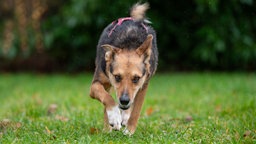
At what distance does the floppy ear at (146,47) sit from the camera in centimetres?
620

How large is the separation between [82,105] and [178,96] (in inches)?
93.1

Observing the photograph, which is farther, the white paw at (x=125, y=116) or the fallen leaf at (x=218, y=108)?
the fallen leaf at (x=218, y=108)

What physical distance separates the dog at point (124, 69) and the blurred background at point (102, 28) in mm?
7039

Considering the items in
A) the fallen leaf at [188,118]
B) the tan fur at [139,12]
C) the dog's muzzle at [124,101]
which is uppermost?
the tan fur at [139,12]

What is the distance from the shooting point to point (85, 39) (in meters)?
15.5

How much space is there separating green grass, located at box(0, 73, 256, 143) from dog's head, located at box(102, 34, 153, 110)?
508 millimetres

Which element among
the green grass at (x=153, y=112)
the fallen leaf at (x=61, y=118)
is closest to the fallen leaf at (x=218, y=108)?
the green grass at (x=153, y=112)

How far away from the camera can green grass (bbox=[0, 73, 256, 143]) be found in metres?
6.16

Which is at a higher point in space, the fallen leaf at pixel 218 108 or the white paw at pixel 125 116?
the white paw at pixel 125 116

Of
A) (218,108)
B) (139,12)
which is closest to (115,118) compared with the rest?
(139,12)

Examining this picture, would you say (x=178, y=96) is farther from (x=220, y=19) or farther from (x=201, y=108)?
(x=220, y=19)

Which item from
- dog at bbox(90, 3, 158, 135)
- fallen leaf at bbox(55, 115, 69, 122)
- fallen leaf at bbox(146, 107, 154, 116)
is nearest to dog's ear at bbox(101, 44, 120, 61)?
dog at bbox(90, 3, 158, 135)

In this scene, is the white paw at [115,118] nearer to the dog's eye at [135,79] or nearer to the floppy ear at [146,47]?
the dog's eye at [135,79]

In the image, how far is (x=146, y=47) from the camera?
6230mm
